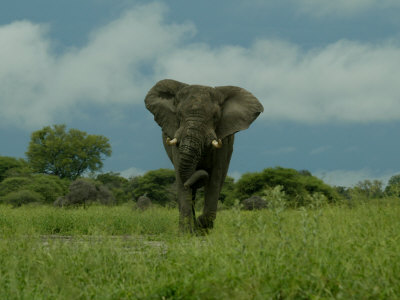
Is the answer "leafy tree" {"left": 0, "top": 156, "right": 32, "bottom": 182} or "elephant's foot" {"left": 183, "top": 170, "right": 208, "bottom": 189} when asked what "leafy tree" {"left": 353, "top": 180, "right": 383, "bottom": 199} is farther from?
"leafy tree" {"left": 0, "top": 156, "right": 32, "bottom": 182}

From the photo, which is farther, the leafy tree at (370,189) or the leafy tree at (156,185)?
the leafy tree at (156,185)

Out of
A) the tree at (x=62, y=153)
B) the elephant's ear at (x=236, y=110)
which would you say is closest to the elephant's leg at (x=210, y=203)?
the elephant's ear at (x=236, y=110)

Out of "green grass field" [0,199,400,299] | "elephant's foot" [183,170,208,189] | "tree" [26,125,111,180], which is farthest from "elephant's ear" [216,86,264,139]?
"tree" [26,125,111,180]

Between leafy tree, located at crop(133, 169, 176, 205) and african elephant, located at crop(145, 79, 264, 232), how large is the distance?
3786 cm

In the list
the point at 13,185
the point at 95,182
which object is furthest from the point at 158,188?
the point at 13,185

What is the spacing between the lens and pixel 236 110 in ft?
32.8

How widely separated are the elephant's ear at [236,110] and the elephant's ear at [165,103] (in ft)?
3.08

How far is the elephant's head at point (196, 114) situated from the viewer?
30.0 ft

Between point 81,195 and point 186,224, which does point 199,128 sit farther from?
point 81,195

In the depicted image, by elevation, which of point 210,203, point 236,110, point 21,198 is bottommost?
point 210,203

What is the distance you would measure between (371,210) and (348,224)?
1.58 metres

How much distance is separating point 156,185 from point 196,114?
4049 cm

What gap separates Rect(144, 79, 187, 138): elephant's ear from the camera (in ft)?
32.9

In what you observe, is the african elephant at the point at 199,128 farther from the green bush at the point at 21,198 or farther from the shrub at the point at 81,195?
the green bush at the point at 21,198
